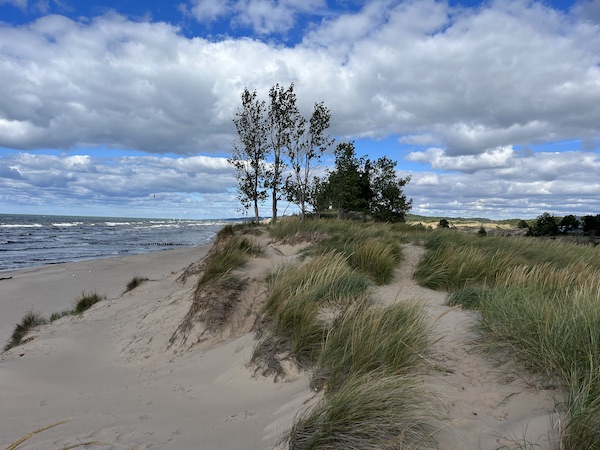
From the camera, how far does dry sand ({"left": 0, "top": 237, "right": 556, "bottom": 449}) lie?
304 cm

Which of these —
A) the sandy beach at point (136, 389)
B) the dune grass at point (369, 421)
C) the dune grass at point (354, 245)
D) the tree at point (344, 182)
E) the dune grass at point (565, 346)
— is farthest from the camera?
the tree at point (344, 182)

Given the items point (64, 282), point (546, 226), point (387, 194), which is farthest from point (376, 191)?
point (64, 282)

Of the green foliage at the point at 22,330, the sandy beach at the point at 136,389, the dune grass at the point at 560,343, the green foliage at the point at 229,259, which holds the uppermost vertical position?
the green foliage at the point at 229,259

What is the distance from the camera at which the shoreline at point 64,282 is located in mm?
13289

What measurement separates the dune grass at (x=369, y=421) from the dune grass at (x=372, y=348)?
403 mm

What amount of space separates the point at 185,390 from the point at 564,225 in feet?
123

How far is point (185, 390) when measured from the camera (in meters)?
4.78

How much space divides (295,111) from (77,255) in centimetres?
1836

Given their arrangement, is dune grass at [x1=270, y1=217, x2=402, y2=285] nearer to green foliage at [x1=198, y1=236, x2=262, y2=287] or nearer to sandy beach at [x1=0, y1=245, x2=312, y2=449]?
green foliage at [x1=198, y1=236, x2=262, y2=287]

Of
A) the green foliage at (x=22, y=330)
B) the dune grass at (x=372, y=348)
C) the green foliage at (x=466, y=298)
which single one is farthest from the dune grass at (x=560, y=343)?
the green foliage at (x=22, y=330)

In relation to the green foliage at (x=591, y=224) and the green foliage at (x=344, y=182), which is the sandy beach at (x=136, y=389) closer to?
the green foliage at (x=344, y=182)

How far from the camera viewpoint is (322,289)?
18.7 feet

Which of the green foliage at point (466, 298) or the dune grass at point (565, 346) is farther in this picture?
the green foliage at point (466, 298)

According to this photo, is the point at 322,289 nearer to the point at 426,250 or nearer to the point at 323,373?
the point at 323,373
